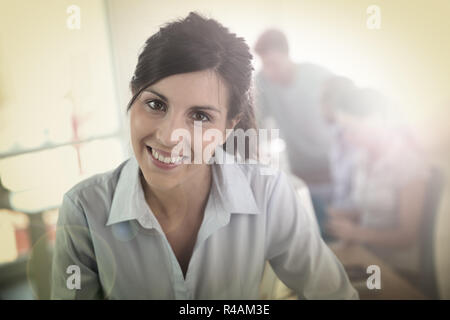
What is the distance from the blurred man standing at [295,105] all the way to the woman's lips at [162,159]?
23 cm

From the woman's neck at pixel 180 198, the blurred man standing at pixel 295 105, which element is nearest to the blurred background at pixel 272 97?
the blurred man standing at pixel 295 105

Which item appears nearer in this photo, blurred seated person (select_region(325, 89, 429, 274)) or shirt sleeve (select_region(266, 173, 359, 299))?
shirt sleeve (select_region(266, 173, 359, 299))

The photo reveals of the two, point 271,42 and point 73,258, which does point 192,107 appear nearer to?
point 271,42

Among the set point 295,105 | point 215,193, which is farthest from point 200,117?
point 295,105

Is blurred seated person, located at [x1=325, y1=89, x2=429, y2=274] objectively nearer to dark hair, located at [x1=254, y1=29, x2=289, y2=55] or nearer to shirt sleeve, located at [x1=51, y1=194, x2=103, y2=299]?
dark hair, located at [x1=254, y1=29, x2=289, y2=55]

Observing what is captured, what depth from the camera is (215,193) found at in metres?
0.86

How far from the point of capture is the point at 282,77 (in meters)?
0.97

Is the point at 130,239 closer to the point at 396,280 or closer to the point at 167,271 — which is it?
the point at 167,271

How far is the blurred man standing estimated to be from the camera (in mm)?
880

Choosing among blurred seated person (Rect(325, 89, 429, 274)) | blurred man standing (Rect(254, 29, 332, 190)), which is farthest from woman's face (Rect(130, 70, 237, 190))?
blurred seated person (Rect(325, 89, 429, 274))

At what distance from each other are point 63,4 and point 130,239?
560 millimetres

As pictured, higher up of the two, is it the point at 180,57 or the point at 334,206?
the point at 180,57

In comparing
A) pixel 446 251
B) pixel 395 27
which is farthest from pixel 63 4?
pixel 446 251

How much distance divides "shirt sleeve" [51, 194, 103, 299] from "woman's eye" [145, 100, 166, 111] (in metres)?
0.28
